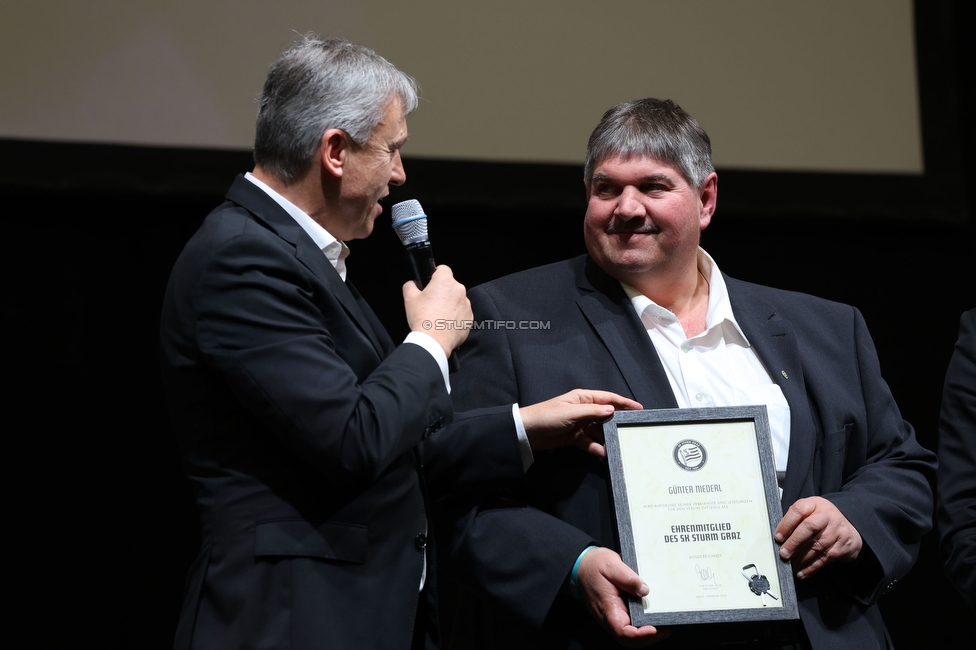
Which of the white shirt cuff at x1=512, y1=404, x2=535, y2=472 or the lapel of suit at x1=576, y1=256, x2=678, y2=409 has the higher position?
the lapel of suit at x1=576, y1=256, x2=678, y2=409

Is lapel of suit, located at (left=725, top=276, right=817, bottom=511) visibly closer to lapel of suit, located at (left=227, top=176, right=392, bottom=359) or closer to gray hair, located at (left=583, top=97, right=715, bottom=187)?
gray hair, located at (left=583, top=97, right=715, bottom=187)

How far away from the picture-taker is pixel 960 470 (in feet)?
6.98

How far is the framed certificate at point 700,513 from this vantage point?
5.43 ft

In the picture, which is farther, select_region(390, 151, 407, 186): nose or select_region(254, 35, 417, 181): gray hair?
select_region(390, 151, 407, 186): nose

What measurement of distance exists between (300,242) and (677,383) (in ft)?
2.79

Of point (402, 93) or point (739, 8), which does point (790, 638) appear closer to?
point (402, 93)

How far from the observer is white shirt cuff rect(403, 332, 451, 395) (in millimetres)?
1555

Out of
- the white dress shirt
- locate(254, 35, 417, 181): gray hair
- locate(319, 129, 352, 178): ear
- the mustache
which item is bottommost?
the white dress shirt

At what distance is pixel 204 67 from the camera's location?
307cm

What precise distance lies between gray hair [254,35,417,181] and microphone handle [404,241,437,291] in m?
0.22

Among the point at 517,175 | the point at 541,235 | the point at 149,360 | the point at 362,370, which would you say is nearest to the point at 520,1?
the point at 517,175

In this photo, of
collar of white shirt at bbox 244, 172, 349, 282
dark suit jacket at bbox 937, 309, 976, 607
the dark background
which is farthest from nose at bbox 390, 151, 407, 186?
the dark background

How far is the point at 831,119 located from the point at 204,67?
7.37 feet

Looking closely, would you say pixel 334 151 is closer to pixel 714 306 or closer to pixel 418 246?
pixel 418 246
